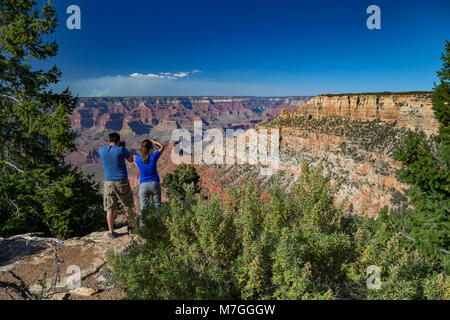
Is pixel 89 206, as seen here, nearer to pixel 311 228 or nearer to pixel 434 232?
pixel 311 228

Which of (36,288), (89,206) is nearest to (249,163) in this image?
(89,206)

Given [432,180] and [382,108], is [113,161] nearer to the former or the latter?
[432,180]

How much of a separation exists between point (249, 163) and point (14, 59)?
4989 cm

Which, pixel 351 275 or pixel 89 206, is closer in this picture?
pixel 351 275

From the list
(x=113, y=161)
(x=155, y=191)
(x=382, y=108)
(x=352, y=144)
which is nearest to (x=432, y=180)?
(x=155, y=191)

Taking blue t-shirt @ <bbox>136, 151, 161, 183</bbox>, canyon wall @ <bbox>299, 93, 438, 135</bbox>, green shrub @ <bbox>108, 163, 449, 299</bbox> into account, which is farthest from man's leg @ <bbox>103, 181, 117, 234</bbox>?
canyon wall @ <bbox>299, 93, 438, 135</bbox>

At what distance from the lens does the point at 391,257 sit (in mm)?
3131

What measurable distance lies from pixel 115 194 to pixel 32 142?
372 centimetres

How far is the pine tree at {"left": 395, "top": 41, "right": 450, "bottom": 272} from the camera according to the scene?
20.8 ft

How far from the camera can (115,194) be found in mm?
5562

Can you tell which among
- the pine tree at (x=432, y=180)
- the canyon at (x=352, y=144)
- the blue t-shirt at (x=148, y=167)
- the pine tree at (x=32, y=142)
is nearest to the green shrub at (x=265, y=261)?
the blue t-shirt at (x=148, y=167)

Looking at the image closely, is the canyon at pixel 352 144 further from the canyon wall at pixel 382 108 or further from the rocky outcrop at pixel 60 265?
the rocky outcrop at pixel 60 265

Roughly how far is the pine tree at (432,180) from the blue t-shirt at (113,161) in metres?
8.30
